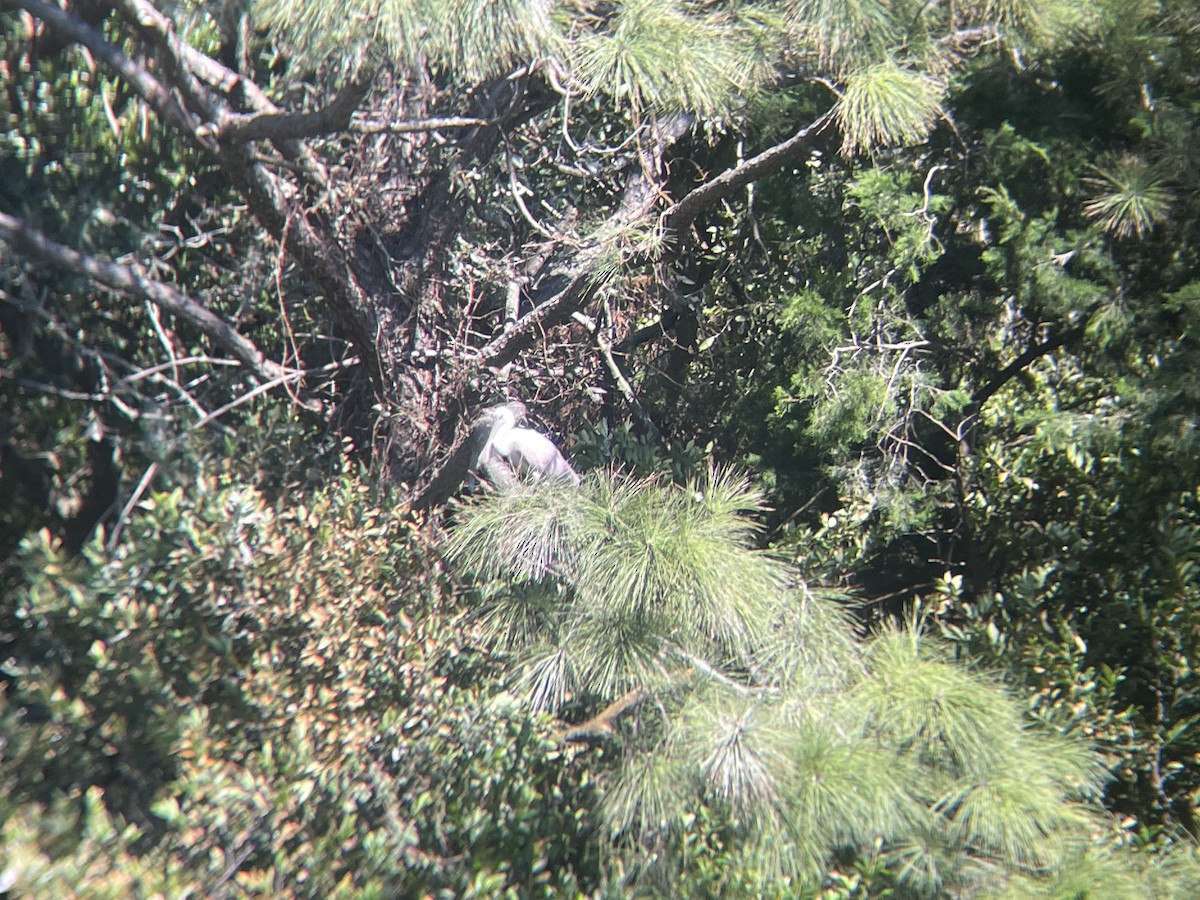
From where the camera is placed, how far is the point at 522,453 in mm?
2742

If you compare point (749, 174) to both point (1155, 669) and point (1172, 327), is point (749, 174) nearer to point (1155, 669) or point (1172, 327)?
point (1172, 327)

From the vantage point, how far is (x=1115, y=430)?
2914 millimetres

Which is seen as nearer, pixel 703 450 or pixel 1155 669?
pixel 1155 669

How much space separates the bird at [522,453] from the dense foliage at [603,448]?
0.47 ft

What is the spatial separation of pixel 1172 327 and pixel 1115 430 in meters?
0.34

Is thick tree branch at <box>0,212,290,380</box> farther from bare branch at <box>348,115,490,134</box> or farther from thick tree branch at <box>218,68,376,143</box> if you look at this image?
bare branch at <box>348,115,490,134</box>

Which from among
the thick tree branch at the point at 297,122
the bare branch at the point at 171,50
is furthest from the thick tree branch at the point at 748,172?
the bare branch at the point at 171,50

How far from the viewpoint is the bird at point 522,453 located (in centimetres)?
265

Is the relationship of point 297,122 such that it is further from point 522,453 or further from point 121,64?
point 522,453

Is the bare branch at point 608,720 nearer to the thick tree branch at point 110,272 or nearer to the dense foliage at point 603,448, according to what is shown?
the dense foliage at point 603,448

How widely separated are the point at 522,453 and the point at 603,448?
2.53 feet

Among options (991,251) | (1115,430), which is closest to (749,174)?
(991,251)

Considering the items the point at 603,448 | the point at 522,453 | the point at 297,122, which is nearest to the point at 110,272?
the point at 297,122

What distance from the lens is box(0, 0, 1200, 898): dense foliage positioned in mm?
2113
